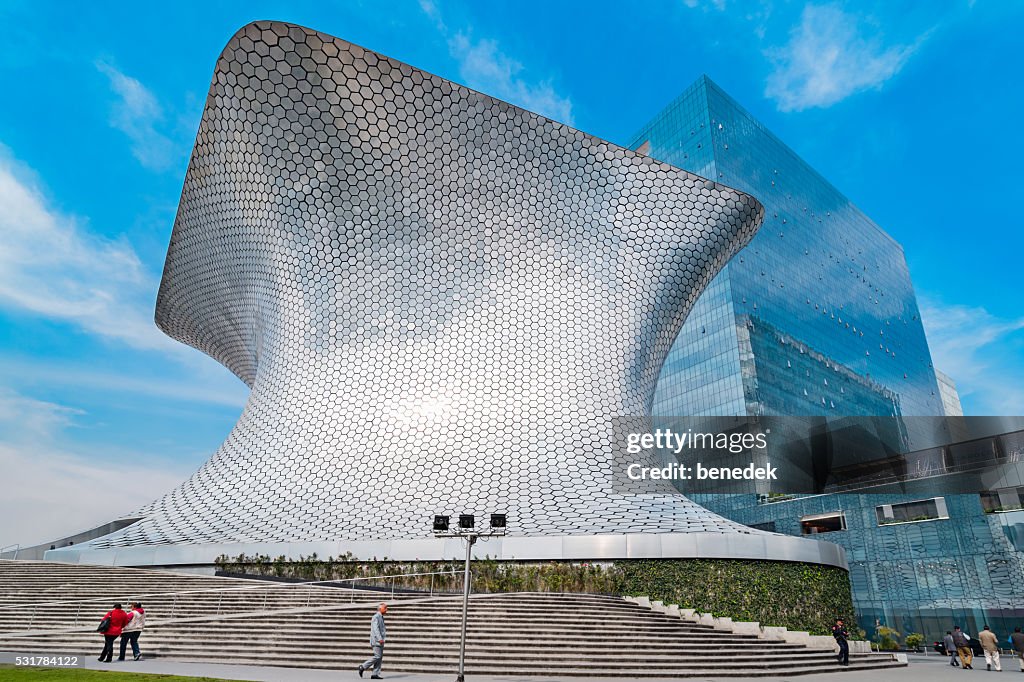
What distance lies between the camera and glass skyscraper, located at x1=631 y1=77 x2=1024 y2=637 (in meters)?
25.0

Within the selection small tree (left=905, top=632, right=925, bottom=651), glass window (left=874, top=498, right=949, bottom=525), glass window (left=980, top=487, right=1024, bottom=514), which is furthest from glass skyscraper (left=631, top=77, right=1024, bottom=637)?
small tree (left=905, top=632, right=925, bottom=651)

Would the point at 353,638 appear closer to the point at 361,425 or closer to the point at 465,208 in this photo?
the point at 361,425

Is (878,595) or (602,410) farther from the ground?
(602,410)

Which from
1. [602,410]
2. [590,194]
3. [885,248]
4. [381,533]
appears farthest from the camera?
[885,248]

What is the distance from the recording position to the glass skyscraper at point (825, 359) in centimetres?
→ 2498

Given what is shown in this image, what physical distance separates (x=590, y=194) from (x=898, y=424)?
5899 centimetres

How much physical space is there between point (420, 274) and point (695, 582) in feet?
43.5

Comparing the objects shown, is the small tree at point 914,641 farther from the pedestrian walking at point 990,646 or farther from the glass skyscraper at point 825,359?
the pedestrian walking at point 990,646

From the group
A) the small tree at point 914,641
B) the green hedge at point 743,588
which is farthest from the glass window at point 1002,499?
the green hedge at point 743,588

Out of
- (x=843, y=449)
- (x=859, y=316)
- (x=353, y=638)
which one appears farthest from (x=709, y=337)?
(x=353, y=638)

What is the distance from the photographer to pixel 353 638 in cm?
1024

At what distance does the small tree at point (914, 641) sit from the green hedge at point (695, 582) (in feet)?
38.0

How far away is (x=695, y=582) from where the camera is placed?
14.3 m

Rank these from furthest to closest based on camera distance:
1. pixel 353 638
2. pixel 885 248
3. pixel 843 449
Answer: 1. pixel 885 248
2. pixel 843 449
3. pixel 353 638
